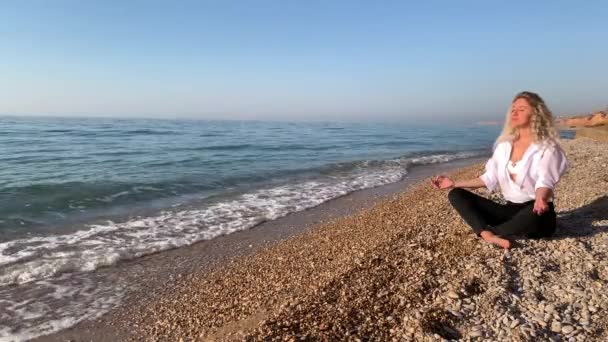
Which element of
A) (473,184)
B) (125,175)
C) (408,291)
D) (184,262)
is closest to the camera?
(408,291)

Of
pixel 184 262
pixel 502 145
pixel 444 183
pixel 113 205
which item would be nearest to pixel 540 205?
pixel 502 145

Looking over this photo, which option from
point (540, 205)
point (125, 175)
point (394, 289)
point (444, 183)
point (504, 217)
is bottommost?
point (125, 175)

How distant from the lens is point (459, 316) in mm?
3191

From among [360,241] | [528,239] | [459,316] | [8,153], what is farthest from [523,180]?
[8,153]

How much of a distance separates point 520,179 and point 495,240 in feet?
2.39

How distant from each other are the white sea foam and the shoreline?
0.20 meters

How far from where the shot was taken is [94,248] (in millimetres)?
6895

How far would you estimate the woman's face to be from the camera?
4.41 metres

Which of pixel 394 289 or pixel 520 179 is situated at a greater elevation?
pixel 520 179

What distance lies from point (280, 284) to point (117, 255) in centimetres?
326

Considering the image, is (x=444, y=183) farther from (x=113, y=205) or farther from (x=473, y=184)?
(x=113, y=205)

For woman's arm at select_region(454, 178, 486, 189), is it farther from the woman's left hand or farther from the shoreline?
the shoreline

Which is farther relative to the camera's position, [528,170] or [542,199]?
[528,170]

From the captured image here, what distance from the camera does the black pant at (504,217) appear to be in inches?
179
